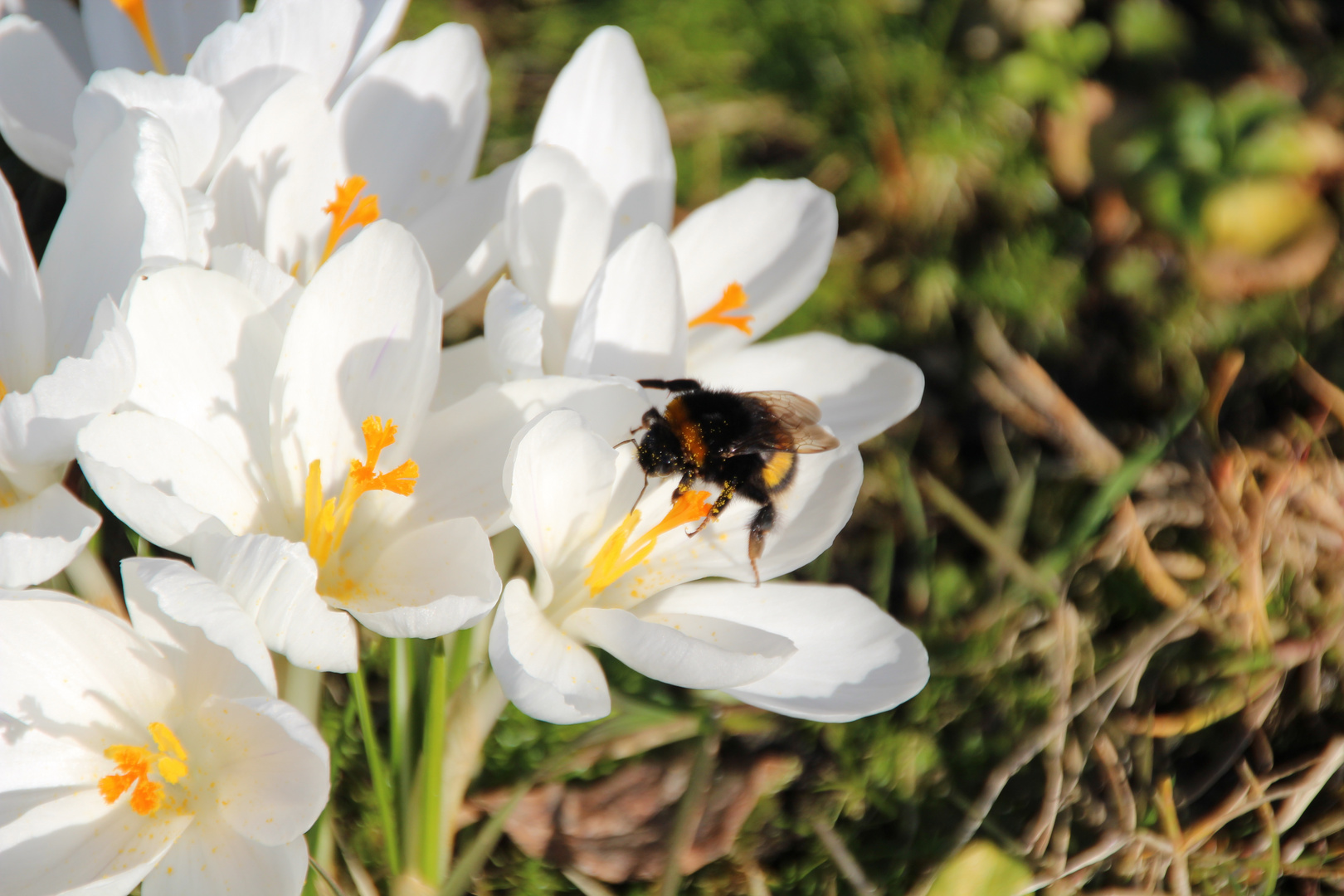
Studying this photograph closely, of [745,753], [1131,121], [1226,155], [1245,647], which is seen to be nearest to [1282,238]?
[1226,155]

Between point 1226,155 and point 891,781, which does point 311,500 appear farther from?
point 1226,155

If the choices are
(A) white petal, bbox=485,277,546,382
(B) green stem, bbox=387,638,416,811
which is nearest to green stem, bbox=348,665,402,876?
(B) green stem, bbox=387,638,416,811

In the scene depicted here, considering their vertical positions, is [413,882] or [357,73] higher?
[357,73]

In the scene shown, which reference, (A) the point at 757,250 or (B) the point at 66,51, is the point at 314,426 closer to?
(A) the point at 757,250

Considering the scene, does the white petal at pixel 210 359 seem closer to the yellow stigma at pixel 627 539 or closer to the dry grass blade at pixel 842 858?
the yellow stigma at pixel 627 539

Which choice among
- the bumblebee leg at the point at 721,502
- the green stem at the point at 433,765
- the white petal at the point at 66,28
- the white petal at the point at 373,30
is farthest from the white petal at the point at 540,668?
the white petal at the point at 66,28

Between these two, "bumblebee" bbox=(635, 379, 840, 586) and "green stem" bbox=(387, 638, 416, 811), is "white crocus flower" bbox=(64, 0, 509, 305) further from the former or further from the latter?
"green stem" bbox=(387, 638, 416, 811)

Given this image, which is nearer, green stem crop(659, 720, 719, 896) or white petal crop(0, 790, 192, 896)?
white petal crop(0, 790, 192, 896)
